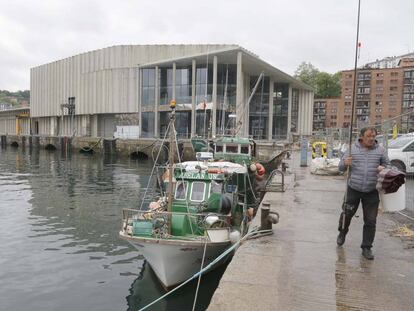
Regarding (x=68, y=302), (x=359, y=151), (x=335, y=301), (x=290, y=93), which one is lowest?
(x=68, y=302)

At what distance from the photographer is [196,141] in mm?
28609

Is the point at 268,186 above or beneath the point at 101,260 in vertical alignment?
above

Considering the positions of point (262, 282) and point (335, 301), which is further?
point (262, 282)

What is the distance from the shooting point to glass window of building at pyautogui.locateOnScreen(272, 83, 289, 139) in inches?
2263

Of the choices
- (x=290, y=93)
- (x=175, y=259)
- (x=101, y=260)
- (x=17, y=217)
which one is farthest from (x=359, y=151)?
(x=290, y=93)

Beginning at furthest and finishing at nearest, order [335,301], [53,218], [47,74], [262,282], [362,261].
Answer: [47,74] → [53,218] → [362,261] → [262,282] → [335,301]

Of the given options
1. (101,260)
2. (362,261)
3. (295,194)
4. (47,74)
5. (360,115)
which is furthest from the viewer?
(360,115)

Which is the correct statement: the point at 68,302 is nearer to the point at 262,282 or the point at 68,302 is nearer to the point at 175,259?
the point at 175,259

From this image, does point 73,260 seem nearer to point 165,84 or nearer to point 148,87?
point 165,84

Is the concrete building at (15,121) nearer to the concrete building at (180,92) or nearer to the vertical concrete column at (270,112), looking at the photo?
the concrete building at (180,92)

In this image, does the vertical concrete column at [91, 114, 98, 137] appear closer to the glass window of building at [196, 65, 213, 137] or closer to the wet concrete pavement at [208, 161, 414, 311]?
the glass window of building at [196, 65, 213, 137]

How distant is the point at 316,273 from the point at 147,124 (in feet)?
167

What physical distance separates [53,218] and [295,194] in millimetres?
9362

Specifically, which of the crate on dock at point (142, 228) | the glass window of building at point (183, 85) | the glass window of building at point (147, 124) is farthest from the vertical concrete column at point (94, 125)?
the crate on dock at point (142, 228)
